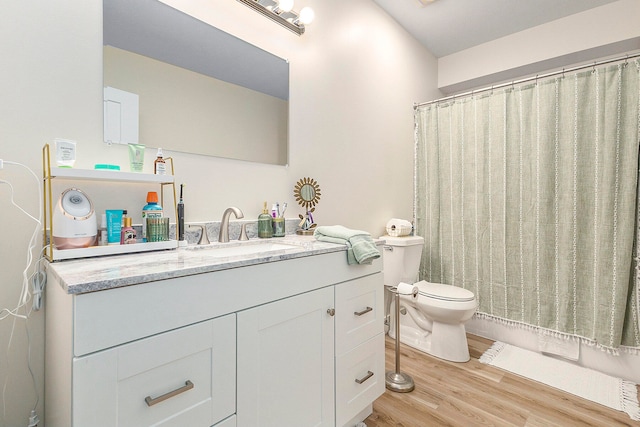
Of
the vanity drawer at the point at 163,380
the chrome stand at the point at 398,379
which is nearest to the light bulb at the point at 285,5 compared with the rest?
the vanity drawer at the point at 163,380

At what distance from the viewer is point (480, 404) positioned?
1591mm

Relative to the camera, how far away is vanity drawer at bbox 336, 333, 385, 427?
1.27 m

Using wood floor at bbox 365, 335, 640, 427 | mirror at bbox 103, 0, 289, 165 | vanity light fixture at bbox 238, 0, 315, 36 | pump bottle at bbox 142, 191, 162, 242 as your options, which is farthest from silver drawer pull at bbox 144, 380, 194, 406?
vanity light fixture at bbox 238, 0, 315, 36

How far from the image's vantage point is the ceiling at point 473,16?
7.14 ft

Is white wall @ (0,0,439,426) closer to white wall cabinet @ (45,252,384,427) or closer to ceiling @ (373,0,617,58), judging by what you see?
ceiling @ (373,0,617,58)

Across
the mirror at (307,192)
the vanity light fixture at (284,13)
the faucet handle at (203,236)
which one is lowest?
the faucet handle at (203,236)

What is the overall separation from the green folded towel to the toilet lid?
0.93m

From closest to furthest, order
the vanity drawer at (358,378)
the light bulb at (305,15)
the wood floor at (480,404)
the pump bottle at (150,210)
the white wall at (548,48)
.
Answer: the pump bottle at (150,210)
the vanity drawer at (358,378)
the wood floor at (480,404)
the light bulb at (305,15)
the white wall at (548,48)

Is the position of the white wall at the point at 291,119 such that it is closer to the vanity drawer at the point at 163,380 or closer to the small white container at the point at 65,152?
the small white container at the point at 65,152

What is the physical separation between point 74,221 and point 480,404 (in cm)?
199

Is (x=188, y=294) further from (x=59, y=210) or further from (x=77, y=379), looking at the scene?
(x=59, y=210)

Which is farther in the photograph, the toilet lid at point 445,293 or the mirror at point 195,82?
the toilet lid at point 445,293

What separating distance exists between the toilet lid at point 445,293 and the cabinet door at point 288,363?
1.07 meters

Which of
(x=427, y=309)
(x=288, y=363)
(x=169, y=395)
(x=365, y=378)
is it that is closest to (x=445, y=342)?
(x=427, y=309)
